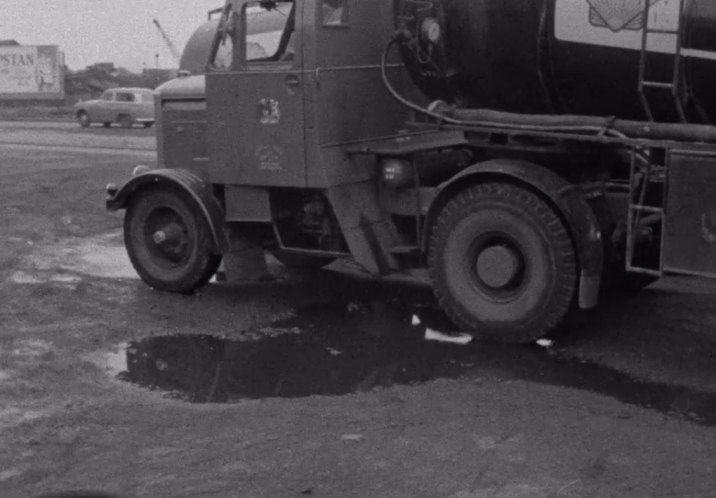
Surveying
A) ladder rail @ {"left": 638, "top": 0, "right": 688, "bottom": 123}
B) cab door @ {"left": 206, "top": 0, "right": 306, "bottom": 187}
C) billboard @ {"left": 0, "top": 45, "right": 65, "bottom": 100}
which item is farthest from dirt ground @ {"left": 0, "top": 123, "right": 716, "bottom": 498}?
billboard @ {"left": 0, "top": 45, "right": 65, "bottom": 100}

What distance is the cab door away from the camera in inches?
360

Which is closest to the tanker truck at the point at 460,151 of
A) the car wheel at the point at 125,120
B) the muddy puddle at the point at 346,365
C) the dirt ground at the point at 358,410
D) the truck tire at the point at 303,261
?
the muddy puddle at the point at 346,365

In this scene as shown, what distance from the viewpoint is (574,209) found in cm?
788

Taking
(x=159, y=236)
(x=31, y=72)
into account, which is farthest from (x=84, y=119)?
(x=159, y=236)

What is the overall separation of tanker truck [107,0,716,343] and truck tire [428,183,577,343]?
1cm

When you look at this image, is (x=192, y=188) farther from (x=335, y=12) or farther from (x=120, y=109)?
A: (x=120, y=109)

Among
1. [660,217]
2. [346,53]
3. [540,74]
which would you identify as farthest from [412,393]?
[346,53]

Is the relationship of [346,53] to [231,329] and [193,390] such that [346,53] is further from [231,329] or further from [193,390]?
[193,390]

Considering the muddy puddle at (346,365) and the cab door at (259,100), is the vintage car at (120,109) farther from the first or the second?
the muddy puddle at (346,365)

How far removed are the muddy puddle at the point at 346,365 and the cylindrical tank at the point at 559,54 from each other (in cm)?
184

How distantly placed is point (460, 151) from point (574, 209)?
140 centimetres

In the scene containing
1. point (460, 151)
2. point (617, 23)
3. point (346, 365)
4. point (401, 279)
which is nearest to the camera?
point (617, 23)

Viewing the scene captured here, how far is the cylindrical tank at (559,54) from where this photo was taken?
7355 millimetres

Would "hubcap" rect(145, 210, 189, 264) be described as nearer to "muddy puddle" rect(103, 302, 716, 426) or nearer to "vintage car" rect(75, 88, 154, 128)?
"muddy puddle" rect(103, 302, 716, 426)
